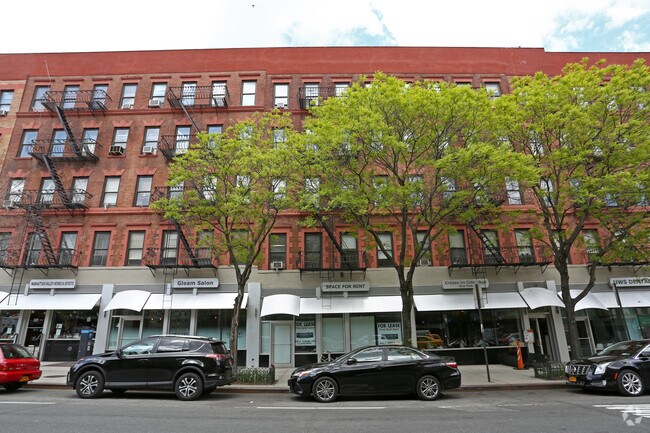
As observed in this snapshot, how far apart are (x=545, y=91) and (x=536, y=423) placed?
505 inches

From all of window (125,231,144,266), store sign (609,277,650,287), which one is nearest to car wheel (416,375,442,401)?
store sign (609,277,650,287)

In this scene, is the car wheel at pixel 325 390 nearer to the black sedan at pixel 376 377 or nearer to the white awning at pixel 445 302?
the black sedan at pixel 376 377

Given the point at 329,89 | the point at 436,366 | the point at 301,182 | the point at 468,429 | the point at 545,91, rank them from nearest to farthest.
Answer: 1. the point at 468,429
2. the point at 436,366
3. the point at 545,91
4. the point at 301,182
5. the point at 329,89

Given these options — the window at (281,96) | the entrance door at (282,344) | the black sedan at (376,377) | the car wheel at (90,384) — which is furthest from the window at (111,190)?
the black sedan at (376,377)

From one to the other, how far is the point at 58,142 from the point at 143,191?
6.38 meters

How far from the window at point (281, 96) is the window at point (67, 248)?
541 inches

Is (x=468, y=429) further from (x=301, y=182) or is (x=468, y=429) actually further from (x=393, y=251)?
(x=393, y=251)

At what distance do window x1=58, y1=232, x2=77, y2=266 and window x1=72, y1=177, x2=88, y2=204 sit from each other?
1874 millimetres

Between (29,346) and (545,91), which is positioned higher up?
(545,91)

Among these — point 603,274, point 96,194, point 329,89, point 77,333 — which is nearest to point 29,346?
point 77,333

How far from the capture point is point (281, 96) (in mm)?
24281

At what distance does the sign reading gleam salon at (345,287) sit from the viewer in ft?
63.8

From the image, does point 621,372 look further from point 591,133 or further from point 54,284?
point 54,284

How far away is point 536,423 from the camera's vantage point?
24.5 ft
